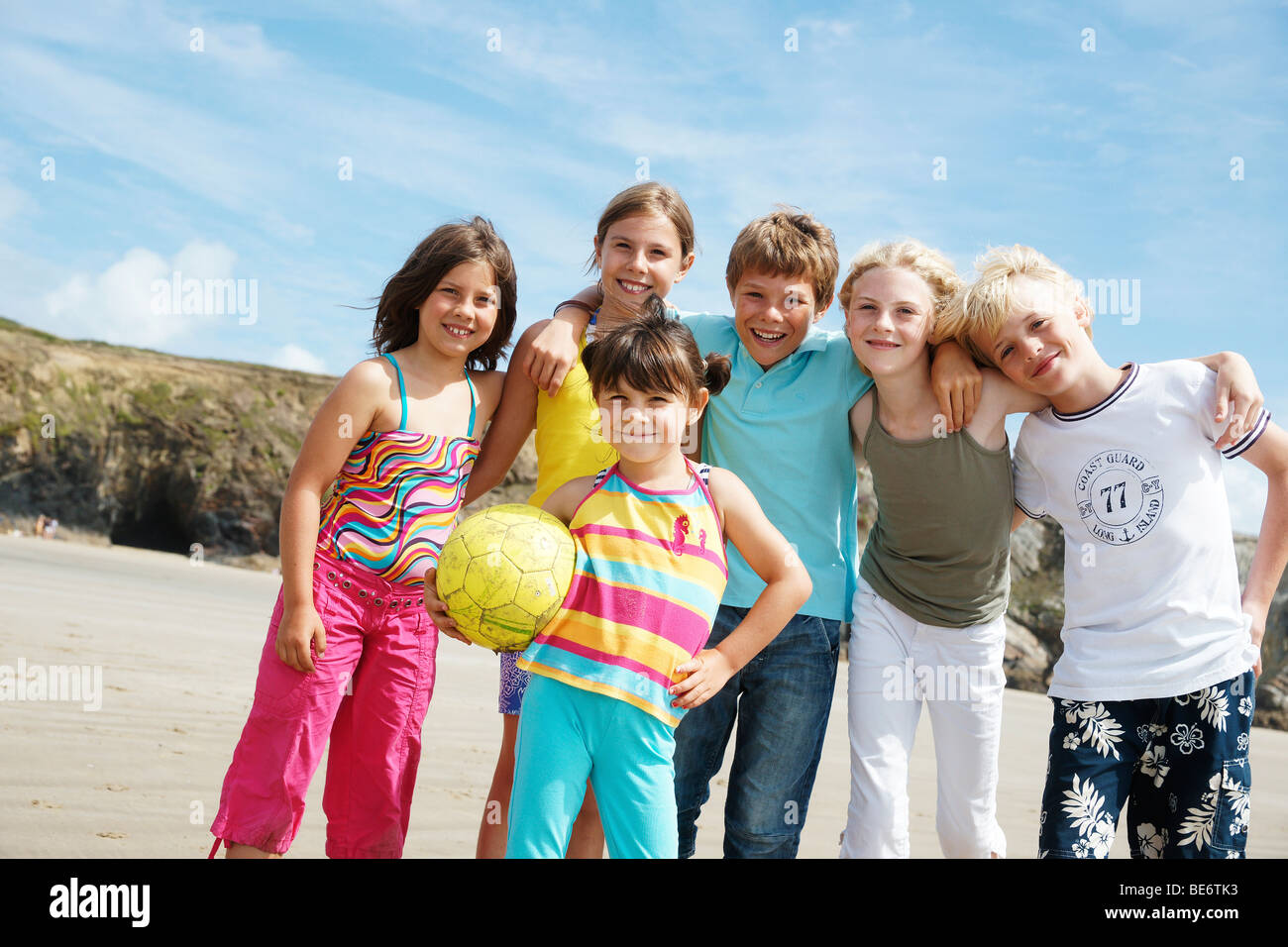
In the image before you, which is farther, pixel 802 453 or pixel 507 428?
pixel 507 428

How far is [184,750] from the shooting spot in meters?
5.49

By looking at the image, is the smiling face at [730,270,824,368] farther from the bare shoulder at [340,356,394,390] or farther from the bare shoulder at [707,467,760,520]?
the bare shoulder at [340,356,394,390]

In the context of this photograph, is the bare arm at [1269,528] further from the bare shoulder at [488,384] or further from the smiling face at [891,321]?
the bare shoulder at [488,384]

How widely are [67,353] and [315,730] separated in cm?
2561

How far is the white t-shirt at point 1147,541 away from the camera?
298 centimetres

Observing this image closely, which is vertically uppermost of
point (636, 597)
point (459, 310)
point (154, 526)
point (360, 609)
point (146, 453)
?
point (459, 310)

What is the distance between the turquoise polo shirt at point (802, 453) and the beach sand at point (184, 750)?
2.15 metres

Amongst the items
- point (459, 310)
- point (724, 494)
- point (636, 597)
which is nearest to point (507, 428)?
point (459, 310)

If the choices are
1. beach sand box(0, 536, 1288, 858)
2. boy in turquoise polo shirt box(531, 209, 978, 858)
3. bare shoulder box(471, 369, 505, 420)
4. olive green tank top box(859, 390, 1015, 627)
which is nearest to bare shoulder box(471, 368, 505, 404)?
bare shoulder box(471, 369, 505, 420)

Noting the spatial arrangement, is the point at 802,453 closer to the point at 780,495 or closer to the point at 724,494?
the point at 780,495

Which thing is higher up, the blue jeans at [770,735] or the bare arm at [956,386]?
the bare arm at [956,386]

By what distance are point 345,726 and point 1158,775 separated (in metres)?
2.55
